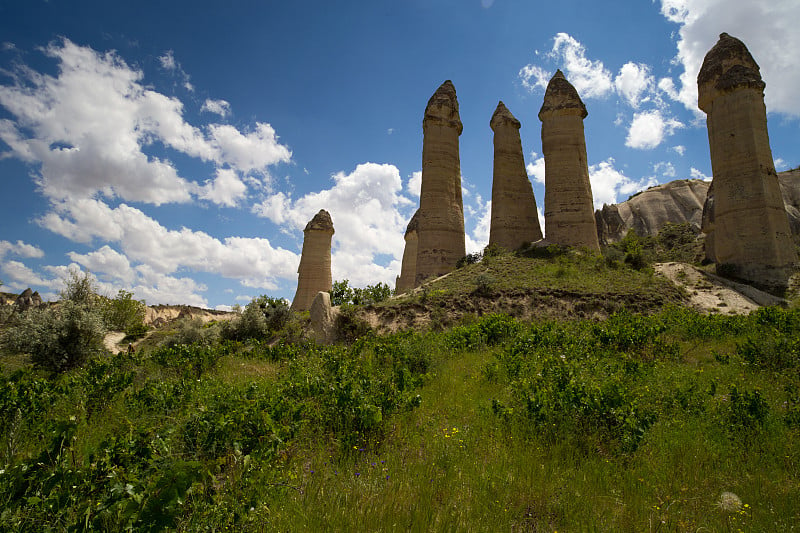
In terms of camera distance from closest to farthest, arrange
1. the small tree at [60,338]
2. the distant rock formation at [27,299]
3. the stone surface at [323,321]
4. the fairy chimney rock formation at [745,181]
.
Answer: the small tree at [60,338]
the stone surface at [323,321]
the fairy chimney rock formation at [745,181]
the distant rock formation at [27,299]

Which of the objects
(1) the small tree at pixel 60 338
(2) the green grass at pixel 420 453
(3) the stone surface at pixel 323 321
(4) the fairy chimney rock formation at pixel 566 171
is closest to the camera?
(2) the green grass at pixel 420 453

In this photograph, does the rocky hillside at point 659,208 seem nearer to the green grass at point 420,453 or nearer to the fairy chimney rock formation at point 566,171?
the fairy chimney rock formation at point 566,171

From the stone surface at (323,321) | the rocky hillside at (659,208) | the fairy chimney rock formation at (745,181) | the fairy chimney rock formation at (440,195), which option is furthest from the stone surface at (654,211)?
the stone surface at (323,321)

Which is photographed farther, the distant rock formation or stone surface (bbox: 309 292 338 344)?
the distant rock formation

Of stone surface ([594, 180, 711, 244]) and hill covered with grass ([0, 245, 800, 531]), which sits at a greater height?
stone surface ([594, 180, 711, 244])

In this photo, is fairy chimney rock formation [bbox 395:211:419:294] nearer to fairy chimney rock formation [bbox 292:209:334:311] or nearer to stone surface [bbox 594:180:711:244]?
fairy chimney rock formation [bbox 292:209:334:311]

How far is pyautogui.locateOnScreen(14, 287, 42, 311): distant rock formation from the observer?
37.0 m

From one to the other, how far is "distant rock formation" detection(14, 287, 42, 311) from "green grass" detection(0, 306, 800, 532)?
141 ft

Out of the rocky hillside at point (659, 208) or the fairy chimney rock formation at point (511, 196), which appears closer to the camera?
the fairy chimney rock formation at point (511, 196)

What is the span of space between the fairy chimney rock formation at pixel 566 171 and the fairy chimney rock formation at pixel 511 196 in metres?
1.94

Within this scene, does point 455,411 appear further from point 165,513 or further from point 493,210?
point 493,210

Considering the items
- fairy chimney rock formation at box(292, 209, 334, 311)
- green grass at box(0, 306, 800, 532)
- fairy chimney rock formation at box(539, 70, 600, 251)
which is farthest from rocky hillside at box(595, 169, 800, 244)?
green grass at box(0, 306, 800, 532)

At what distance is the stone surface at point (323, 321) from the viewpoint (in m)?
14.2

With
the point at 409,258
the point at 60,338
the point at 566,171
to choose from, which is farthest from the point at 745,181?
the point at 60,338
